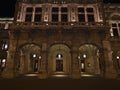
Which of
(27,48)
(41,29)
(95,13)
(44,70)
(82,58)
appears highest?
(95,13)

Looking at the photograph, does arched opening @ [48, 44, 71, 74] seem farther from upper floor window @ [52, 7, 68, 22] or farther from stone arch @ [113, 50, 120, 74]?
stone arch @ [113, 50, 120, 74]

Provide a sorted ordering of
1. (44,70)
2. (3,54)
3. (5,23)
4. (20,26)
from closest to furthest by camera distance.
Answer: (44,70) < (20,26) < (3,54) < (5,23)

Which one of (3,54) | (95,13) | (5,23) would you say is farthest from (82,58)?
(5,23)

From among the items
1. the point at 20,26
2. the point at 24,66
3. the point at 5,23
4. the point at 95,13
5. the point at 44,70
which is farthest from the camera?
the point at 5,23

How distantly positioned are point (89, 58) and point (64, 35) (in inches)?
280

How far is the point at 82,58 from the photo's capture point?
80.0 feet

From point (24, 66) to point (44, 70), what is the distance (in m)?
5.88

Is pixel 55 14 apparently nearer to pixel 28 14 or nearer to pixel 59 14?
pixel 59 14

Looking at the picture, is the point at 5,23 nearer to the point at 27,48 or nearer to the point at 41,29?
the point at 27,48

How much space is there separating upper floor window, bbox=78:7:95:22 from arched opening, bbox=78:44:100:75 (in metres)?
4.24

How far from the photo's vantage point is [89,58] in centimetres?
2328

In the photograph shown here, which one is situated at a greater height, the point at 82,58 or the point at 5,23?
the point at 5,23

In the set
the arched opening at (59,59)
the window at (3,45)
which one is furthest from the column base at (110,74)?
the window at (3,45)

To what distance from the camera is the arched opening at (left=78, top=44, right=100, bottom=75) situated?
21.2 m
